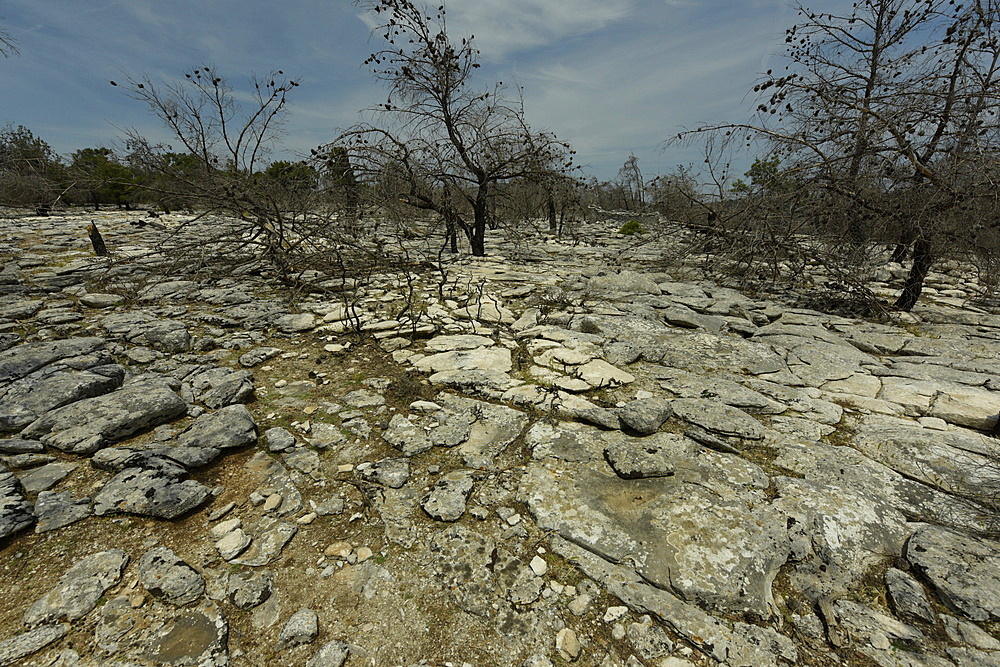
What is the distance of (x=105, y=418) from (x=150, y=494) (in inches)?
36.8

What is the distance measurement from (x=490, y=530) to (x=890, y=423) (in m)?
2.87

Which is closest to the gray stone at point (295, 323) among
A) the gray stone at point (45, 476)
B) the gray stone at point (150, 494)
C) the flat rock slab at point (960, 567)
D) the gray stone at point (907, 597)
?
the gray stone at point (45, 476)

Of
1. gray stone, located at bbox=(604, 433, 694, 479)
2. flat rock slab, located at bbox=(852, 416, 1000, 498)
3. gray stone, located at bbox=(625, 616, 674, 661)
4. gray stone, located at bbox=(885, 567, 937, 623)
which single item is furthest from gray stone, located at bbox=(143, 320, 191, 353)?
flat rock slab, located at bbox=(852, 416, 1000, 498)

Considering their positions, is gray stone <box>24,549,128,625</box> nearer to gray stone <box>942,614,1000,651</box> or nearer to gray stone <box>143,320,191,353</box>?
gray stone <box>143,320,191,353</box>

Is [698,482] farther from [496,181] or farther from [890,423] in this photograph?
[496,181]

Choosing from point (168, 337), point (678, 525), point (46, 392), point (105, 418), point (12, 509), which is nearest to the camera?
point (12, 509)

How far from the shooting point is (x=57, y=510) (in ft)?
6.34

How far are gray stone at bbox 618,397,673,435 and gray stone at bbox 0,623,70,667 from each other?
282 cm

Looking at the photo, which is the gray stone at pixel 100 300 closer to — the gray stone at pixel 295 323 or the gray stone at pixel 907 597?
the gray stone at pixel 295 323

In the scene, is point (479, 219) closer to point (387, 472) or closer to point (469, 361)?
point (469, 361)

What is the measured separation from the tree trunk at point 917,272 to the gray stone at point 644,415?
466cm

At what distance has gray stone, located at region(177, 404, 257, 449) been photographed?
97.4 inches

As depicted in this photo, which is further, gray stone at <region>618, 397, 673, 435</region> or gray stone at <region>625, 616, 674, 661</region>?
gray stone at <region>618, 397, 673, 435</region>

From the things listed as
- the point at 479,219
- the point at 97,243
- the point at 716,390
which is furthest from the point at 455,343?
the point at 97,243
